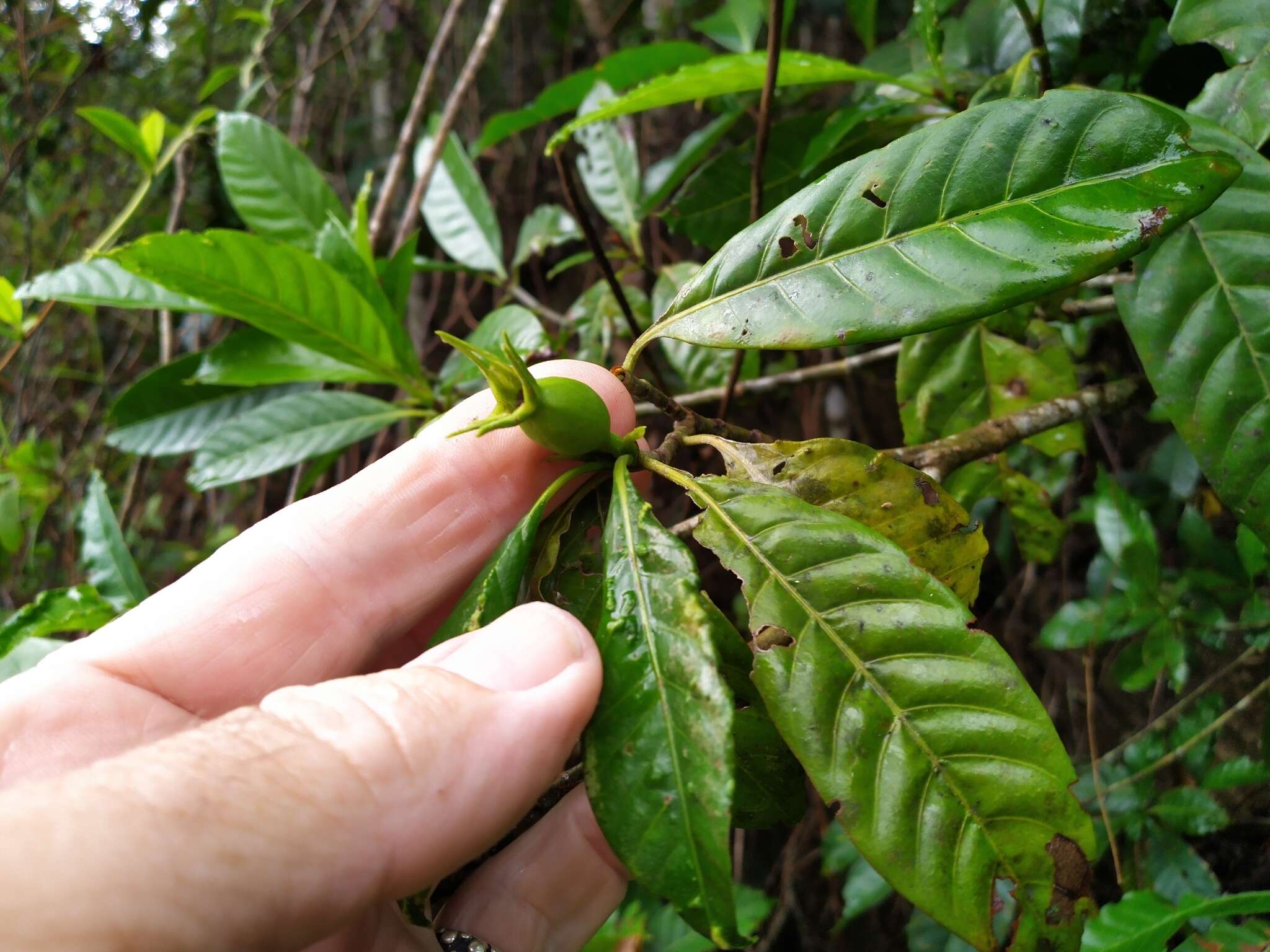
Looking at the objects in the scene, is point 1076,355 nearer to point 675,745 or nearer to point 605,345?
point 605,345

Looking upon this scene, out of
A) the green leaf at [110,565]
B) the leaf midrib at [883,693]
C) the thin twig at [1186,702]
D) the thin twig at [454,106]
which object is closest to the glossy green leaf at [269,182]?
the thin twig at [454,106]

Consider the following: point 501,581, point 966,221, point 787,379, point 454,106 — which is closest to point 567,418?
point 501,581

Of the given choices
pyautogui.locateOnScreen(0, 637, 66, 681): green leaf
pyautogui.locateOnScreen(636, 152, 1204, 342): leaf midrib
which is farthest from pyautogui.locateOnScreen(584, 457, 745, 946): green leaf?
pyautogui.locateOnScreen(0, 637, 66, 681): green leaf

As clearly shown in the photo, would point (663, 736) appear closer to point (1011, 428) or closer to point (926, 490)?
point (926, 490)

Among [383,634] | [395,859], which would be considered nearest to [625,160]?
[383,634]

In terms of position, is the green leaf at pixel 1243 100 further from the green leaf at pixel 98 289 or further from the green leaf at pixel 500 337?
the green leaf at pixel 98 289

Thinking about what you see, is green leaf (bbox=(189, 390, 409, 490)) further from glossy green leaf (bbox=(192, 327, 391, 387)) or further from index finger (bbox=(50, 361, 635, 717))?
index finger (bbox=(50, 361, 635, 717))
